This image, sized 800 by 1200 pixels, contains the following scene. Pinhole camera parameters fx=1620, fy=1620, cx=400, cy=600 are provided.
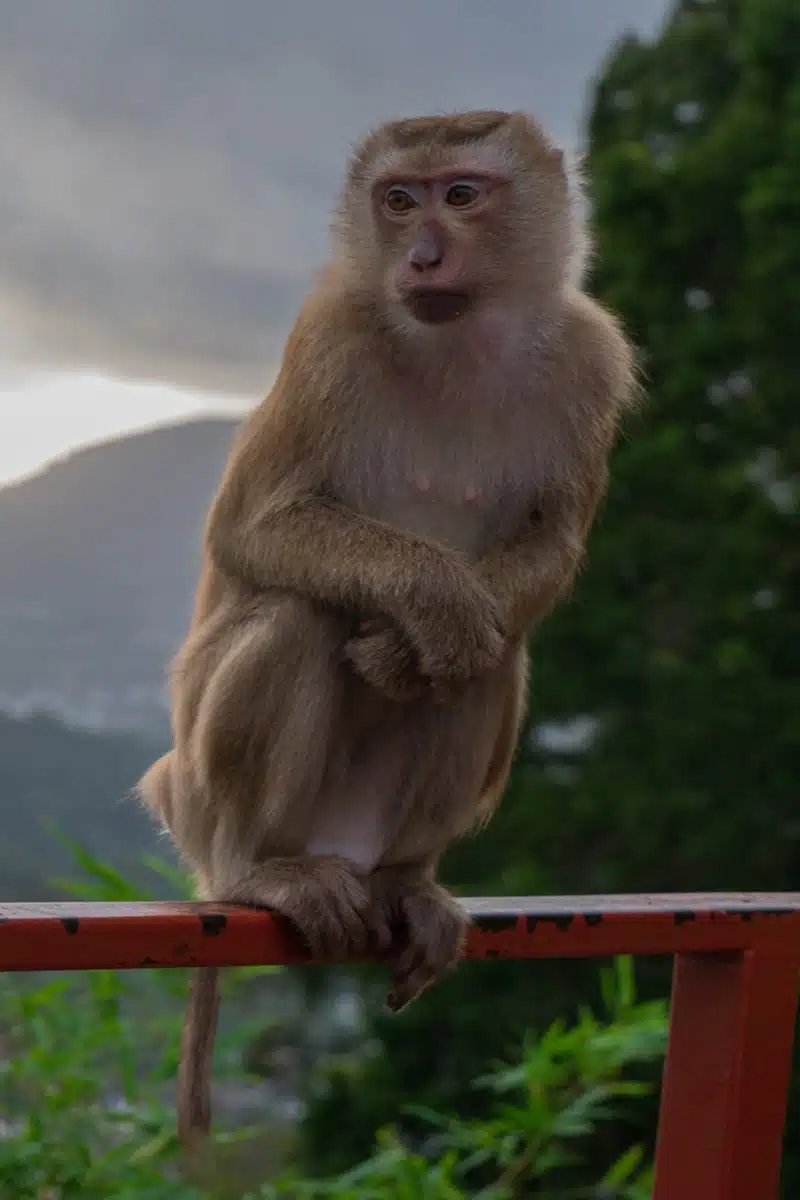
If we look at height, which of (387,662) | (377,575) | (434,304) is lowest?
(387,662)

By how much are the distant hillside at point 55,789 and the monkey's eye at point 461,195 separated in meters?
2.26

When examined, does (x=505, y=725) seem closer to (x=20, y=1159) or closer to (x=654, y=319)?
(x=20, y=1159)

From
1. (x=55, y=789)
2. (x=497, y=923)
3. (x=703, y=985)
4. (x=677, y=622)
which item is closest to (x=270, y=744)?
(x=497, y=923)

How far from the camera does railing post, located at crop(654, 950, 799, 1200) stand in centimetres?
172

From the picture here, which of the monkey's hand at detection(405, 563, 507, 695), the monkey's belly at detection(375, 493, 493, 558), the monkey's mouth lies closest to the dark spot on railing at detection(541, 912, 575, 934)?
the monkey's hand at detection(405, 563, 507, 695)

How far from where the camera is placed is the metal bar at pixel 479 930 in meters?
1.40

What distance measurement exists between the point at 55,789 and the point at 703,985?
161 inches

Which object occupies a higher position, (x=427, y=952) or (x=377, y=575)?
(x=377, y=575)

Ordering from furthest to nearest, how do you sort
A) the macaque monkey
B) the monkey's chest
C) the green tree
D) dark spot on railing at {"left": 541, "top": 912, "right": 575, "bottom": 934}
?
the green tree, the monkey's chest, the macaque monkey, dark spot on railing at {"left": 541, "top": 912, "right": 575, "bottom": 934}

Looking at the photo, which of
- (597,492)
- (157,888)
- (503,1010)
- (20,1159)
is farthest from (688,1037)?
(503,1010)

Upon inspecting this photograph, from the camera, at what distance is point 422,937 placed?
1.86 m

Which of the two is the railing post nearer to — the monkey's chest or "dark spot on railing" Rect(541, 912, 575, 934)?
"dark spot on railing" Rect(541, 912, 575, 934)

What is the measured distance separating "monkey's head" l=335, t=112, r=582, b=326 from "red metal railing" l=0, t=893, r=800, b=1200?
2.70 feet

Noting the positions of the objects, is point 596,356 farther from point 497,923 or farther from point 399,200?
point 497,923
